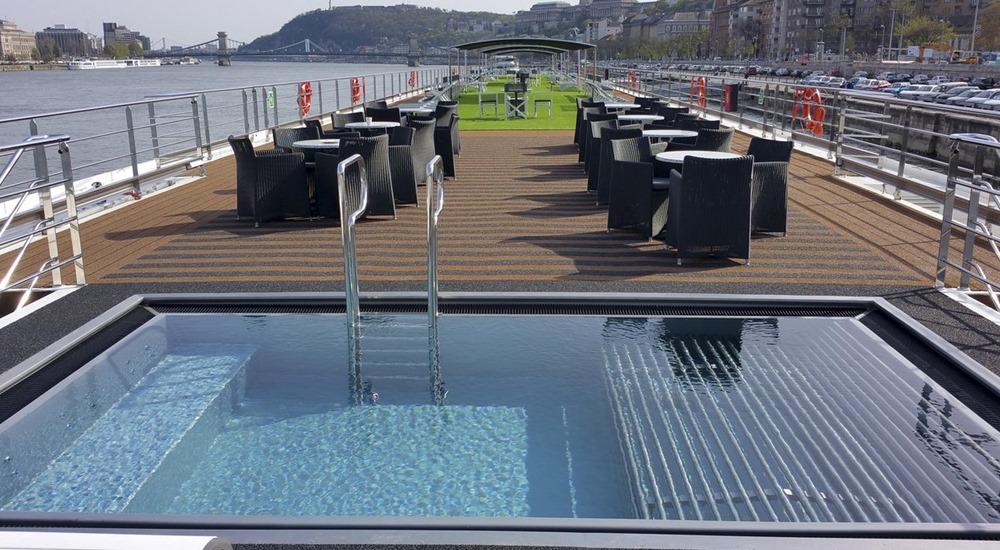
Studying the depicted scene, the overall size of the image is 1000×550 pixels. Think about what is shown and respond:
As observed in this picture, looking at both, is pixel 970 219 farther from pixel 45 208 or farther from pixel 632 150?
pixel 45 208

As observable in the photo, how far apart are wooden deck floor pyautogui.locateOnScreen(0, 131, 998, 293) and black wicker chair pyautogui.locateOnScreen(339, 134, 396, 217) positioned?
130mm

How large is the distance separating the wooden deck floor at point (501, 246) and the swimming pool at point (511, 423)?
0.63 metres

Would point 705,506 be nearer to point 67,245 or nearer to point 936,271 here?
point 936,271

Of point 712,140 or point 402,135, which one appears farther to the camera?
point 402,135

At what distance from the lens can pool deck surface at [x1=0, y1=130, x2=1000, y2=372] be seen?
433cm

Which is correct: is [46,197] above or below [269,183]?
above

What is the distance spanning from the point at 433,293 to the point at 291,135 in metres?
4.05

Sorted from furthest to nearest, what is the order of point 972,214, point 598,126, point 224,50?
point 224,50
point 598,126
point 972,214

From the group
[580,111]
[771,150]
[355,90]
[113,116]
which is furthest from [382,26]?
[771,150]

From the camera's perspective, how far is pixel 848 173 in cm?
835

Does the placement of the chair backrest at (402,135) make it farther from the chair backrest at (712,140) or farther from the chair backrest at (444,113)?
the chair backrest at (712,140)

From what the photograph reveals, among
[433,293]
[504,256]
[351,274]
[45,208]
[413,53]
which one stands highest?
[413,53]

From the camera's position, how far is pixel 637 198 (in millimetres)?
5637

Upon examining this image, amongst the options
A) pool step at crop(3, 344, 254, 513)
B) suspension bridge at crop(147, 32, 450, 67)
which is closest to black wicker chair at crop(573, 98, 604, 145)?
pool step at crop(3, 344, 254, 513)
